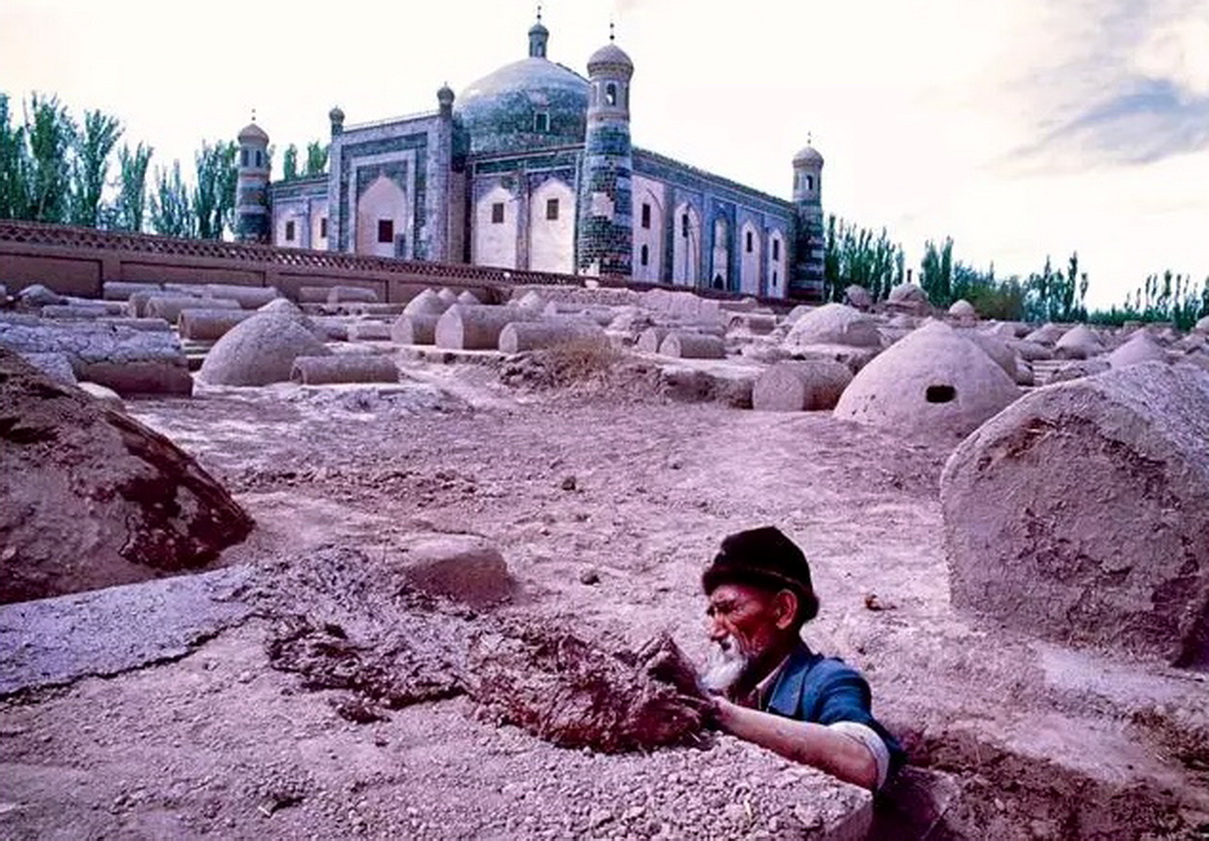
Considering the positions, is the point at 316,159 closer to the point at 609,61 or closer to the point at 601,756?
the point at 609,61

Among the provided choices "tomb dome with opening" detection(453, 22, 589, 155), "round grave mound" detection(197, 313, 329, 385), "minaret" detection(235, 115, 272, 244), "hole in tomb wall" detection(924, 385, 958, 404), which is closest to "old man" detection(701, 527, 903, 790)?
"hole in tomb wall" detection(924, 385, 958, 404)

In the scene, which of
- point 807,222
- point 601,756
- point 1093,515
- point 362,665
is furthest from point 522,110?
point 601,756

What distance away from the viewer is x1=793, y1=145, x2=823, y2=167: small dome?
37.6 metres

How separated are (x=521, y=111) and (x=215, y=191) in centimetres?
1310

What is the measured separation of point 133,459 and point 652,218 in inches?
1062

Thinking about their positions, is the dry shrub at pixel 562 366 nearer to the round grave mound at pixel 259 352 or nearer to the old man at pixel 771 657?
the round grave mound at pixel 259 352

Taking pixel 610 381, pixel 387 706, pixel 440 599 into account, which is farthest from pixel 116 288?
pixel 387 706

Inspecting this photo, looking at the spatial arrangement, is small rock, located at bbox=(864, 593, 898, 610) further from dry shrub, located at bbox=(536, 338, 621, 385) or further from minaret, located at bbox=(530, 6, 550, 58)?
minaret, located at bbox=(530, 6, 550, 58)

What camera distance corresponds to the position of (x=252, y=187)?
34.5 meters

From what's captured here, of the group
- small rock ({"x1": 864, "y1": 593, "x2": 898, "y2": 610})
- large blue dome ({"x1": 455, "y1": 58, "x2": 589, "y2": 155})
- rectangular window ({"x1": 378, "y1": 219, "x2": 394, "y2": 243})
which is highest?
large blue dome ({"x1": 455, "y1": 58, "x2": 589, "y2": 155})

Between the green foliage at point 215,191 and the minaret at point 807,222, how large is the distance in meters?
21.0

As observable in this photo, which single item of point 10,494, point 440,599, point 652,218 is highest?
point 652,218

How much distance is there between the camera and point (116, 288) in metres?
16.1

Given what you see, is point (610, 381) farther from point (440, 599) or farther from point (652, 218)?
point (652, 218)
